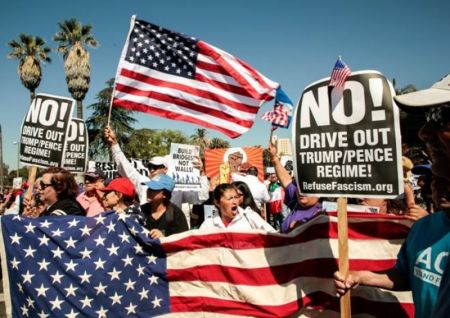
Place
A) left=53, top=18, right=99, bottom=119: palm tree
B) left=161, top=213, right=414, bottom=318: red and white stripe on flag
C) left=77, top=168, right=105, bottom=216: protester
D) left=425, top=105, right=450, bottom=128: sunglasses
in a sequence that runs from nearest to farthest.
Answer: left=425, top=105, right=450, bottom=128: sunglasses, left=161, top=213, right=414, bottom=318: red and white stripe on flag, left=77, top=168, right=105, bottom=216: protester, left=53, top=18, right=99, bottom=119: palm tree

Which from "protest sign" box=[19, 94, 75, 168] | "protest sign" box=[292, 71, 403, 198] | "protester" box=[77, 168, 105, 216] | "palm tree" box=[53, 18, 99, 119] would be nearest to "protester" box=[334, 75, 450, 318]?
"protest sign" box=[292, 71, 403, 198]

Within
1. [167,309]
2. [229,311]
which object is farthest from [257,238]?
[167,309]

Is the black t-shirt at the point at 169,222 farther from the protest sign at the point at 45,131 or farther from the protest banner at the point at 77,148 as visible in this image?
the protest banner at the point at 77,148

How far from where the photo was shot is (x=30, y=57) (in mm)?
33969

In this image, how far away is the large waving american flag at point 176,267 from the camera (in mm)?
3238

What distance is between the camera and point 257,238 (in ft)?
11.5

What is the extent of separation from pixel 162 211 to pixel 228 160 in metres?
5.68

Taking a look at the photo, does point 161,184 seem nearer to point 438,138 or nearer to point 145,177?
point 145,177

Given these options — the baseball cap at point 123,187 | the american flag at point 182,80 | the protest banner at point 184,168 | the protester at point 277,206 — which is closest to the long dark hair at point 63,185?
the baseball cap at point 123,187

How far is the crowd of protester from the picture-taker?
Answer: 6.03 ft

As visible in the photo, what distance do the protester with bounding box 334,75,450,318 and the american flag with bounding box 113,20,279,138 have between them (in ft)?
9.65

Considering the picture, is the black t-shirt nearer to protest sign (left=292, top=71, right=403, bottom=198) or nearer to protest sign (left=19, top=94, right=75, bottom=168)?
protest sign (left=19, top=94, right=75, bottom=168)

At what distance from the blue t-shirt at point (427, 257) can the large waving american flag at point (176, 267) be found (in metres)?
1.05

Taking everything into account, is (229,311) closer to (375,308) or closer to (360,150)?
(375,308)
